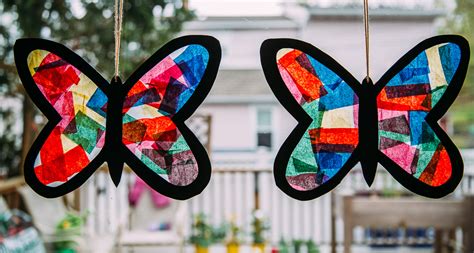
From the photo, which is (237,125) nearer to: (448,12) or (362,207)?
(362,207)

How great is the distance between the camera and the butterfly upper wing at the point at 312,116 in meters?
0.60

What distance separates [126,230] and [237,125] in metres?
1.22

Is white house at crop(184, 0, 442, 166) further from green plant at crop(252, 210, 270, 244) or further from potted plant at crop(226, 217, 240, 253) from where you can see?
potted plant at crop(226, 217, 240, 253)

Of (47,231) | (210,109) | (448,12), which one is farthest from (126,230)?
(448,12)

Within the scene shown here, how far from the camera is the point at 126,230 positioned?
324cm

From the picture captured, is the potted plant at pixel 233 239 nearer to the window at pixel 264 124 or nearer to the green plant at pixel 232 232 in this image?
the green plant at pixel 232 232

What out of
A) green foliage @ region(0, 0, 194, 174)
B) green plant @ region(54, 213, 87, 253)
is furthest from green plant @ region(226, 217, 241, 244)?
green foliage @ region(0, 0, 194, 174)

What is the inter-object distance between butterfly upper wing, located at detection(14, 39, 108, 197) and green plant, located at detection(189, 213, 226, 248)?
108 inches

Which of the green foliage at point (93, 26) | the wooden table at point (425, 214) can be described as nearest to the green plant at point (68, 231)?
the green foliage at point (93, 26)

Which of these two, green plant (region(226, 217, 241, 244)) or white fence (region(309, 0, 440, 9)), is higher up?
white fence (region(309, 0, 440, 9))

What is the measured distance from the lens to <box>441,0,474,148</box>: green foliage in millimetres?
2123

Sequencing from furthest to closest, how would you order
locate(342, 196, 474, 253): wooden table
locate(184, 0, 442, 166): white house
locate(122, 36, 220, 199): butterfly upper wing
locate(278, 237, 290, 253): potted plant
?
locate(278, 237, 290, 253): potted plant < locate(342, 196, 474, 253): wooden table < locate(184, 0, 442, 166): white house < locate(122, 36, 220, 199): butterfly upper wing

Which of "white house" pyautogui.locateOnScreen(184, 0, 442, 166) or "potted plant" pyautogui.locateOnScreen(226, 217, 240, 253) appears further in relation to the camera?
"potted plant" pyautogui.locateOnScreen(226, 217, 240, 253)

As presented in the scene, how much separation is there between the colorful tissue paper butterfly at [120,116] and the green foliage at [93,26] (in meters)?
1.63
